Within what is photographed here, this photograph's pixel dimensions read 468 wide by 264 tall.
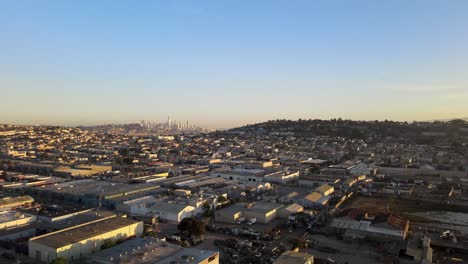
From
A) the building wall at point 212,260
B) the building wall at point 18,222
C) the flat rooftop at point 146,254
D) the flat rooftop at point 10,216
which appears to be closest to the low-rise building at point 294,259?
the building wall at point 212,260

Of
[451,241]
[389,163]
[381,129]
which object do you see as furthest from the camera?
[381,129]

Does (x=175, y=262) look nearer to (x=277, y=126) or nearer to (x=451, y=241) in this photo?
(x=451, y=241)

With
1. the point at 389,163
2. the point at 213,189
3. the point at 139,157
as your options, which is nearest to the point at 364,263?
the point at 213,189

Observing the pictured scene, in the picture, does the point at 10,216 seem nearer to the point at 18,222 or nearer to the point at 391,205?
the point at 18,222

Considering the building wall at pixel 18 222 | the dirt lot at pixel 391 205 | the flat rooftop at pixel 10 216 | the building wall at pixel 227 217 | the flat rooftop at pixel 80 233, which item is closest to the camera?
the flat rooftop at pixel 80 233

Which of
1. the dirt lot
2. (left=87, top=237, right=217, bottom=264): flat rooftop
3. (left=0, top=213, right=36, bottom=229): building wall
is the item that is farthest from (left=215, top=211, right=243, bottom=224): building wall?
(left=0, top=213, right=36, bottom=229): building wall

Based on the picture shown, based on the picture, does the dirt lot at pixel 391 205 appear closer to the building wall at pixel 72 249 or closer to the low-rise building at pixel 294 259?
the low-rise building at pixel 294 259

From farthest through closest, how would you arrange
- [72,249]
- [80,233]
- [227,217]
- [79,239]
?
[227,217] → [80,233] → [79,239] → [72,249]

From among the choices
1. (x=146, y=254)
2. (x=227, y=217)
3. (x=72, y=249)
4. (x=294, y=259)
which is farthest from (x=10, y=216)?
(x=294, y=259)

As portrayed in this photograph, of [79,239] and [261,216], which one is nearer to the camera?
[79,239]
